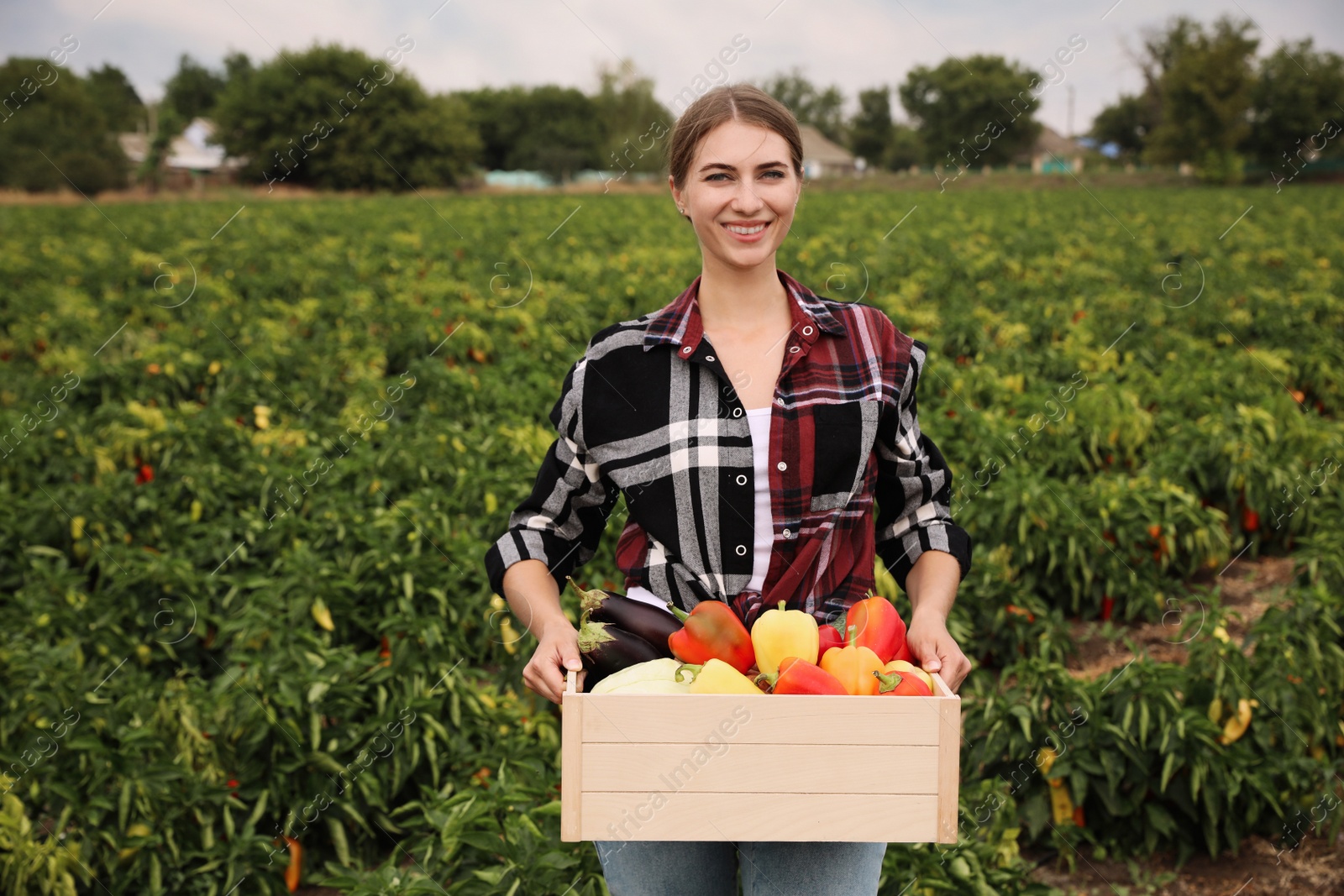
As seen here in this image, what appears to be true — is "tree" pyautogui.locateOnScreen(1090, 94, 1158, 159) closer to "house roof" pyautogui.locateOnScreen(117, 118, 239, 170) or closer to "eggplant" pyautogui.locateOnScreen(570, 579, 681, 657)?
"house roof" pyautogui.locateOnScreen(117, 118, 239, 170)

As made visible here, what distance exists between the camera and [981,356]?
22.7 feet

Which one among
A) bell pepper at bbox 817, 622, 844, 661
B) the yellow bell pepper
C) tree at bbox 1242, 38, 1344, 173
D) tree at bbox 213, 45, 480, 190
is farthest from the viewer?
tree at bbox 1242, 38, 1344, 173

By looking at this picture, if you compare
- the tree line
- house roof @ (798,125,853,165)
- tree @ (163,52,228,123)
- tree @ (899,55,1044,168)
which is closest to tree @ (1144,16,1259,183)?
the tree line

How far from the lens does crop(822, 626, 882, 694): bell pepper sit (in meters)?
1.31

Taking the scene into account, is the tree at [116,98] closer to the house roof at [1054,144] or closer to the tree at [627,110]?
the tree at [627,110]

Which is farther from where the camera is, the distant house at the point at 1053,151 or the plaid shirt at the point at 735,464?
the distant house at the point at 1053,151

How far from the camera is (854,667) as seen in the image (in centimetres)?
132

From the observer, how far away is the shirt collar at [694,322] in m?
1.61

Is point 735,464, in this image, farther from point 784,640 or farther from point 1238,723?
point 1238,723

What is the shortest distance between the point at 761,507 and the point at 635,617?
0.80 feet

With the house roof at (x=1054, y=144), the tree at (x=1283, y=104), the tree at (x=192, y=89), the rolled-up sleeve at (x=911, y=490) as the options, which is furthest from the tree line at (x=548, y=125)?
the rolled-up sleeve at (x=911, y=490)

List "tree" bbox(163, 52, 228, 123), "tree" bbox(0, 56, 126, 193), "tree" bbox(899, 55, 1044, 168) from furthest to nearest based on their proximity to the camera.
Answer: "tree" bbox(163, 52, 228, 123) → "tree" bbox(0, 56, 126, 193) → "tree" bbox(899, 55, 1044, 168)

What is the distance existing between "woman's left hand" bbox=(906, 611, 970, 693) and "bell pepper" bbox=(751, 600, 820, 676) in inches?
7.5

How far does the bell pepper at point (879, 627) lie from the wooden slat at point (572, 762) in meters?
0.40
